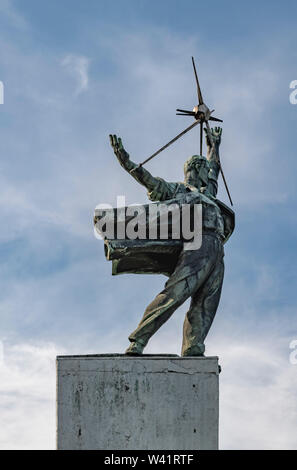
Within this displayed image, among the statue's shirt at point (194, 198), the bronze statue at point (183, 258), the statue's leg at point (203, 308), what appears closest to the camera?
the bronze statue at point (183, 258)

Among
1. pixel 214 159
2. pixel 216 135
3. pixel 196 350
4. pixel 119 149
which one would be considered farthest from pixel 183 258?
pixel 216 135

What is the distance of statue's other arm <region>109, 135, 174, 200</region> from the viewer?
30.7ft

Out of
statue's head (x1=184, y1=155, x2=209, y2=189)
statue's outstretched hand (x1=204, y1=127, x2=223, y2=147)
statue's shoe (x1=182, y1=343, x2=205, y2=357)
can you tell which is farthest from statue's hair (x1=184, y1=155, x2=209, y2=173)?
statue's shoe (x1=182, y1=343, x2=205, y2=357)

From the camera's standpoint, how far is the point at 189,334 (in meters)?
9.31

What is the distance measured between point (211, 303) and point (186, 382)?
133 centimetres

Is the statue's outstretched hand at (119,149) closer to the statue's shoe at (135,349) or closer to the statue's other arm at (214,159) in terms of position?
the statue's other arm at (214,159)

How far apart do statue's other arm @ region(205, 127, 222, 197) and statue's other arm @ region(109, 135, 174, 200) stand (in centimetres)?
68

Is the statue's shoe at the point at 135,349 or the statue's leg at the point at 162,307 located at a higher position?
the statue's leg at the point at 162,307

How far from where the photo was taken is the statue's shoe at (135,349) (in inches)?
344

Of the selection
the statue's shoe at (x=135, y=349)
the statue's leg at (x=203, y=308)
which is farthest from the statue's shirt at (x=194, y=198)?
the statue's shoe at (x=135, y=349)

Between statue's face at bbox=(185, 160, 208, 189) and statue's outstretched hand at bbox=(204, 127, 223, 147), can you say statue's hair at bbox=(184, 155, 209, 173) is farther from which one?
statue's outstretched hand at bbox=(204, 127, 223, 147)

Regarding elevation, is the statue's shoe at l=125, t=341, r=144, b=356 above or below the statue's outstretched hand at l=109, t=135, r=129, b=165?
below

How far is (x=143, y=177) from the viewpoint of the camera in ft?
31.4
